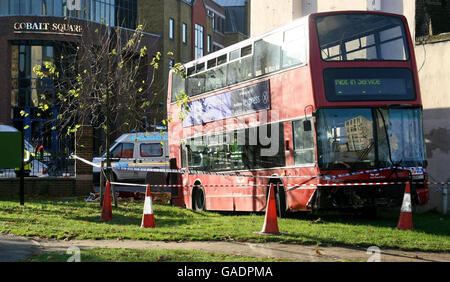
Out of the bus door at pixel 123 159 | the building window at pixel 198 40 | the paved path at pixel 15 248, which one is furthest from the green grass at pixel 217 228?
the building window at pixel 198 40

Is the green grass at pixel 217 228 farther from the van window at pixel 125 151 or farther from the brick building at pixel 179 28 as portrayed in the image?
the brick building at pixel 179 28

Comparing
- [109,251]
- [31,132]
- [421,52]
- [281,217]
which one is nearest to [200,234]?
[109,251]

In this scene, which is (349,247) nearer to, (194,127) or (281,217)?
(281,217)

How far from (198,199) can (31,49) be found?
1332 inches

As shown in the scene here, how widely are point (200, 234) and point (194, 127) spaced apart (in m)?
8.57

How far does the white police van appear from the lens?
26.4 m

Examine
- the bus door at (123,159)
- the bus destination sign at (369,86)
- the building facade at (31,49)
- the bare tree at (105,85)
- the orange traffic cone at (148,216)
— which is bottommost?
the orange traffic cone at (148,216)

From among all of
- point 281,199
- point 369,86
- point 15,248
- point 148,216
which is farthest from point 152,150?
point 15,248

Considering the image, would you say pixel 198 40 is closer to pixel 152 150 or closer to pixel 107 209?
pixel 152 150

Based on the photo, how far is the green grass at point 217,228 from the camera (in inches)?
477

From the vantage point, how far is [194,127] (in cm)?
2123

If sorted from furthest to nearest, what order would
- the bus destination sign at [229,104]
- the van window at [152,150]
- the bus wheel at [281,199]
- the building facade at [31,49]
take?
the building facade at [31,49], the van window at [152,150], the bus destination sign at [229,104], the bus wheel at [281,199]

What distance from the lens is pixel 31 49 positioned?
167 feet

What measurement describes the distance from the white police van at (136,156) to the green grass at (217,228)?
7.27 metres
